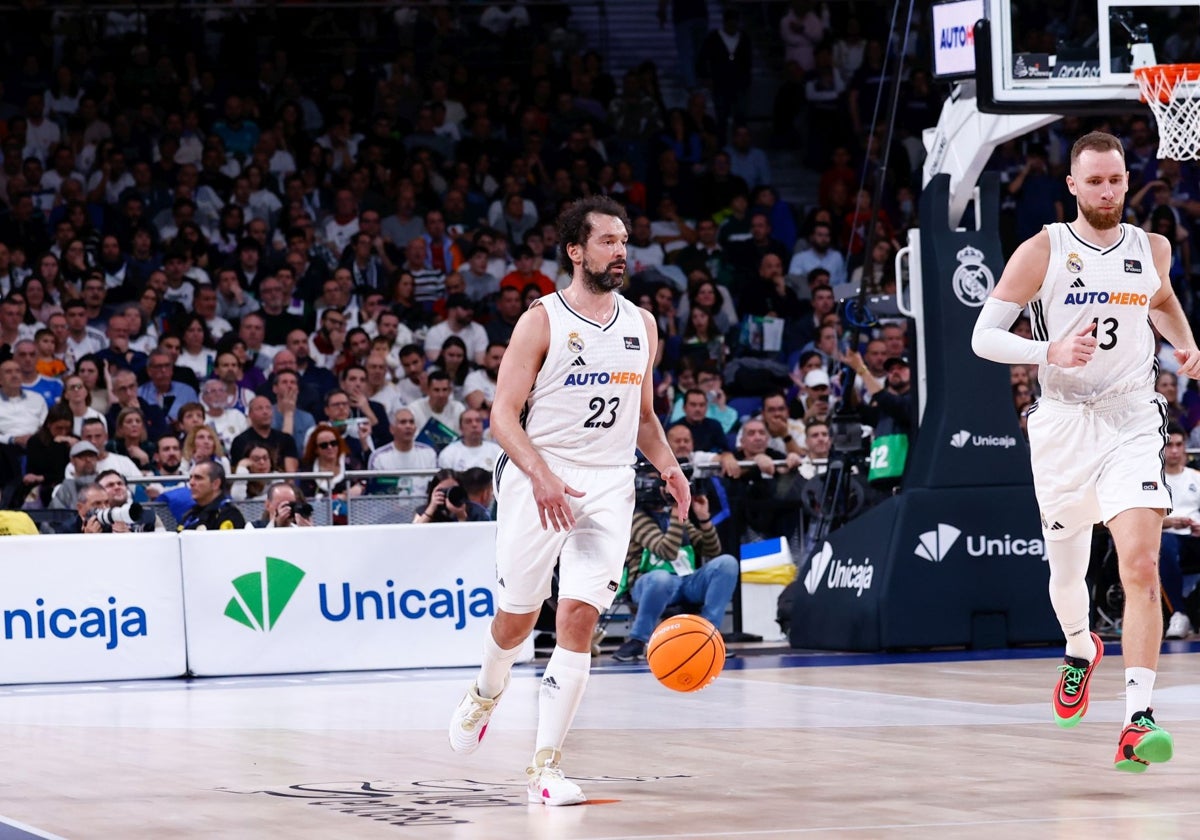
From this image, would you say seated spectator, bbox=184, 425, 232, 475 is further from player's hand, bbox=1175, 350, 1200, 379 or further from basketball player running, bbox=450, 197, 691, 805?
player's hand, bbox=1175, 350, 1200, 379

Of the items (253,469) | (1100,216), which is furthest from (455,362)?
(1100,216)

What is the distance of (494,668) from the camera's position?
24.6ft

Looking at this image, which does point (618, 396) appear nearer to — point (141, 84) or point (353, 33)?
point (141, 84)

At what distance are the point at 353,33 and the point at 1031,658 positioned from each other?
45.6 feet

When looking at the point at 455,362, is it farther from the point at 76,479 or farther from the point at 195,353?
the point at 76,479

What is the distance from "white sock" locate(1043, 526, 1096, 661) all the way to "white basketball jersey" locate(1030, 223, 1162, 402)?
27.7 inches

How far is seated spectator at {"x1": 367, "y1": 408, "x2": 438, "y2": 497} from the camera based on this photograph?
16.0 metres

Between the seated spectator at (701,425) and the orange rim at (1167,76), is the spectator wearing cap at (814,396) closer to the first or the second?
the seated spectator at (701,425)

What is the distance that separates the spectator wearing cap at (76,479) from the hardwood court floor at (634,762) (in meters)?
2.58

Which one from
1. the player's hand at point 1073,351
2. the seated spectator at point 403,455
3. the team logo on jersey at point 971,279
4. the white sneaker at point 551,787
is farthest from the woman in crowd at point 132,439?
the player's hand at point 1073,351

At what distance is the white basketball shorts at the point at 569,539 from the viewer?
279 inches

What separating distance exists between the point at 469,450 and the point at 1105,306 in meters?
9.11

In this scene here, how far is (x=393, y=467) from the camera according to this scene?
1631cm

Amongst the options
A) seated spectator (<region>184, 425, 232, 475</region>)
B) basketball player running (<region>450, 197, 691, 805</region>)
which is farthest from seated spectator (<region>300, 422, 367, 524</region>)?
basketball player running (<region>450, 197, 691, 805</region>)
